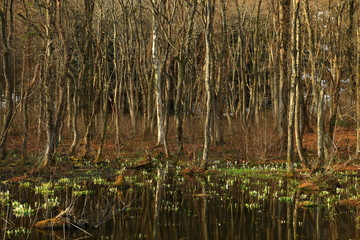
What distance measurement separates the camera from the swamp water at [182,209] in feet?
25.4

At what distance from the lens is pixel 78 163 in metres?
19.0

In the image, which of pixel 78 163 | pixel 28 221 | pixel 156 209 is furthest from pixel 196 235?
pixel 78 163

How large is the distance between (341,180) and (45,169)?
34.0 feet

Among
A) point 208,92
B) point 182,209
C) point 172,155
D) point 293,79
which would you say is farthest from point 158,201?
point 172,155

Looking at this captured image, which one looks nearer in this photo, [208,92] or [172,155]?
[208,92]

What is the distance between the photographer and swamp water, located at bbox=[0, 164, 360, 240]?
304 inches

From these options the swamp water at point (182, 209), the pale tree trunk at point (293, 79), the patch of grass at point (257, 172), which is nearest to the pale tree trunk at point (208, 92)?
the patch of grass at point (257, 172)

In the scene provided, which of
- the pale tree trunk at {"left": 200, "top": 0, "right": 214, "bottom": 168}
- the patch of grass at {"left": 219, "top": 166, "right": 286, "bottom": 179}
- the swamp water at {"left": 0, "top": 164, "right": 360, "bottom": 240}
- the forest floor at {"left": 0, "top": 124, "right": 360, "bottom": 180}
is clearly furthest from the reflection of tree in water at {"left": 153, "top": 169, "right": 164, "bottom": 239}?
the patch of grass at {"left": 219, "top": 166, "right": 286, "bottom": 179}

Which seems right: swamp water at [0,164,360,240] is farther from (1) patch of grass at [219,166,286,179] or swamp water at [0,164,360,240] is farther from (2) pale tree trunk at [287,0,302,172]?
(2) pale tree trunk at [287,0,302,172]

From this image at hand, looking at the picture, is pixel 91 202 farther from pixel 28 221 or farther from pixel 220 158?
pixel 220 158

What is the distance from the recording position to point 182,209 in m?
9.70

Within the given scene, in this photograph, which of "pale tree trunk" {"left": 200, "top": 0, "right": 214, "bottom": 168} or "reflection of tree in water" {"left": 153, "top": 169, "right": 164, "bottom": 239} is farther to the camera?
"pale tree trunk" {"left": 200, "top": 0, "right": 214, "bottom": 168}

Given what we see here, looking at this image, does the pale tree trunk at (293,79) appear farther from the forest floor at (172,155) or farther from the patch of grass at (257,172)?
the forest floor at (172,155)

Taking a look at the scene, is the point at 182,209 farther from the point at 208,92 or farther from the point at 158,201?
the point at 208,92
